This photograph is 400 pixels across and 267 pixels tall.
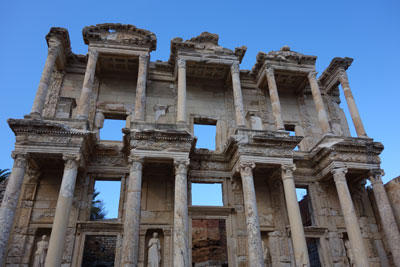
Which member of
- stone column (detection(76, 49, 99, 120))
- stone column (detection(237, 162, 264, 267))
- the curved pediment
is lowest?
stone column (detection(237, 162, 264, 267))

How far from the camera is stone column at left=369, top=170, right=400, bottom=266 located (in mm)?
11845

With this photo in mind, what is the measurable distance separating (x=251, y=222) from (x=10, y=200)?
27.1ft

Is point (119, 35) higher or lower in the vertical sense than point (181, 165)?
higher

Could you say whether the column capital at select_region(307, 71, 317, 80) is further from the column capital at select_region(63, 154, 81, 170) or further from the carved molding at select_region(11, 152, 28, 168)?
the carved molding at select_region(11, 152, 28, 168)

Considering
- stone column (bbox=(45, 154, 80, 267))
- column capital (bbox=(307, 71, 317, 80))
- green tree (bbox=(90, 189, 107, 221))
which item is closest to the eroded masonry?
stone column (bbox=(45, 154, 80, 267))

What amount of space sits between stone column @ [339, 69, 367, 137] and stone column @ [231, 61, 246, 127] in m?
5.70

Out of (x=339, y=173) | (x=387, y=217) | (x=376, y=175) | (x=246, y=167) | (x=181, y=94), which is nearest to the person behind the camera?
(x=246, y=167)

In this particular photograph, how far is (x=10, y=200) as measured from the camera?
33.4 ft

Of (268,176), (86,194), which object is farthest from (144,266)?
(268,176)

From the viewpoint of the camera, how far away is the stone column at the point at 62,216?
962 centimetres

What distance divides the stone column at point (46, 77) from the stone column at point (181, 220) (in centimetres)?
585

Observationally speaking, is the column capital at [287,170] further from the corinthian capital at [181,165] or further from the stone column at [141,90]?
the stone column at [141,90]

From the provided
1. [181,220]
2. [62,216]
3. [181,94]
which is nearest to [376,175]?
[181,220]

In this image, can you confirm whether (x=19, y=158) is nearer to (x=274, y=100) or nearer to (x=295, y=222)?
(x=295, y=222)
